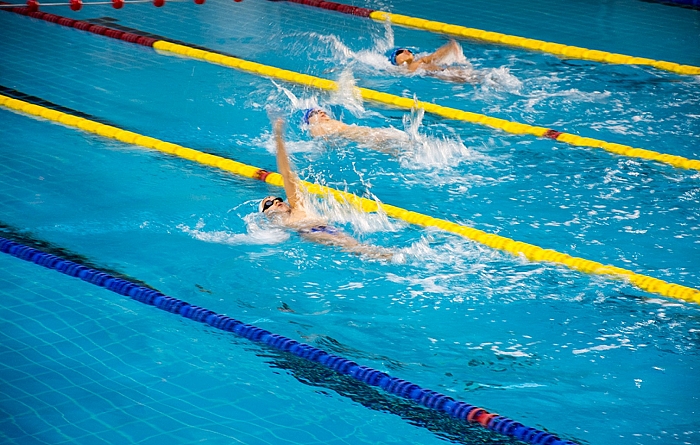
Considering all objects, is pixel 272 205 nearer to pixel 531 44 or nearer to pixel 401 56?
pixel 401 56

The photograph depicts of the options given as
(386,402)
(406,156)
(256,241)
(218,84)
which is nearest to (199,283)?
(256,241)

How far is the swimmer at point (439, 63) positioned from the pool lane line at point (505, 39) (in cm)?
96

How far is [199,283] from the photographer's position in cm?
473

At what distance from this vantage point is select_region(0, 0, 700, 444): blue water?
369 centimetres

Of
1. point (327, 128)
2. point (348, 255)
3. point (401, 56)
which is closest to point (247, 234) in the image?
point (348, 255)

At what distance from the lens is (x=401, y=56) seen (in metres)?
7.93

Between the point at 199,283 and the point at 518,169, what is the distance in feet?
7.91

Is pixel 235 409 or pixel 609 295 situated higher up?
pixel 609 295

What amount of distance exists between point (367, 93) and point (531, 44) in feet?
6.68

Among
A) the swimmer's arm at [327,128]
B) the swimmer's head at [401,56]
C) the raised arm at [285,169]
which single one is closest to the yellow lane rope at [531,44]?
the swimmer's head at [401,56]

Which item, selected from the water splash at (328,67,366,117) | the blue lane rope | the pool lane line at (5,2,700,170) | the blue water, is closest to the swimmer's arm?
the blue water

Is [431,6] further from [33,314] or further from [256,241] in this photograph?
[33,314]

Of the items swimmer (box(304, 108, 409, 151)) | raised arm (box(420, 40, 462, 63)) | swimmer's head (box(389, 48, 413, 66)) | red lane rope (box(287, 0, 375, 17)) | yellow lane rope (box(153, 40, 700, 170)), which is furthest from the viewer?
red lane rope (box(287, 0, 375, 17))

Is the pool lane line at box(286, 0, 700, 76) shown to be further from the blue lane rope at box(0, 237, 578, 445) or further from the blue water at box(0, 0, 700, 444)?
the blue lane rope at box(0, 237, 578, 445)
